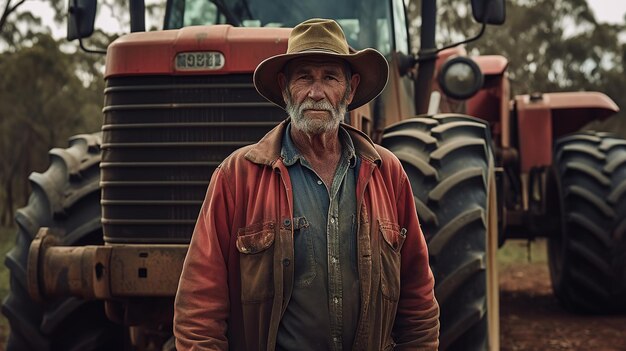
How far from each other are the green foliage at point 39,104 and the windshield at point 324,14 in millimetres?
20296

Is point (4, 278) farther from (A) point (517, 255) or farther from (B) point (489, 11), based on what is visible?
(A) point (517, 255)

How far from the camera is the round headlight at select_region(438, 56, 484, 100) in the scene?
5.97 metres

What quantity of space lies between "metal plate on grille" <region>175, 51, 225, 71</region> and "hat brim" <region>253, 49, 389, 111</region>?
0.81 meters

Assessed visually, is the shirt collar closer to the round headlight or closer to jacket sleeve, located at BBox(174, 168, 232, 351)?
jacket sleeve, located at BBox(174, 168, 232, 351)

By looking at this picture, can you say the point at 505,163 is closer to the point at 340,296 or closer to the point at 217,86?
the point at 217,86

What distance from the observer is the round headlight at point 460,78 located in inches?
235

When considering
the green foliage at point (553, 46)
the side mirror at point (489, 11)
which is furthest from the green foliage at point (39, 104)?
the side mirror at point (489, 11)

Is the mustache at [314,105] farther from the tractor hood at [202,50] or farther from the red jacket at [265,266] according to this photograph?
the tractor hood at [202,50]

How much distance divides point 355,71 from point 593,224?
4.51 m

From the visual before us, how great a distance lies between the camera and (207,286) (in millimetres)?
2660

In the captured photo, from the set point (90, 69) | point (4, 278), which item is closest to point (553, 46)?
point (90, 69)

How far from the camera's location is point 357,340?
2.71m

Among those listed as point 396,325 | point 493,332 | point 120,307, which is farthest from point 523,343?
point 396,325

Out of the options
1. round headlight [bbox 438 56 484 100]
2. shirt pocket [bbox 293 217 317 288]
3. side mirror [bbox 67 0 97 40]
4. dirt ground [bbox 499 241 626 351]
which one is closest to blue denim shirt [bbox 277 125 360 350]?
shirt pocket [bbox 293 217 317 288]
